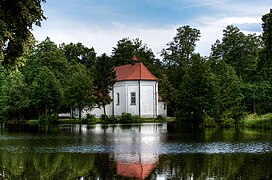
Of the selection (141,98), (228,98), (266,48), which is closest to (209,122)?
(228,98)

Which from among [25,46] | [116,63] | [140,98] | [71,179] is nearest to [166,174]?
[71,179]

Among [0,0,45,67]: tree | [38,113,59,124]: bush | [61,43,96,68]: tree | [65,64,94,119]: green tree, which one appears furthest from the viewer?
[61,43,96,68]: tree

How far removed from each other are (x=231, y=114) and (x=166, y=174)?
33.9 metres

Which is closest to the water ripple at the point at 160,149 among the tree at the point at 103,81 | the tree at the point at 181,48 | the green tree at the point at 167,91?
the tree at the point at 103,81

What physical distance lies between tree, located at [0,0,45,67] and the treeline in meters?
27.8

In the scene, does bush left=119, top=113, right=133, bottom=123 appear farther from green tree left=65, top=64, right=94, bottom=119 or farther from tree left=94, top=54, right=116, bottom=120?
green tree left=65, top=64, right=94, bottom=119

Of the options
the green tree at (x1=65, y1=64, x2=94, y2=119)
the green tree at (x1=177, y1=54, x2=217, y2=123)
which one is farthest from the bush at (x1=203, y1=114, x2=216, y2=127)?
the green tree at (x1=65, y1=64, x2=94, y2=119)

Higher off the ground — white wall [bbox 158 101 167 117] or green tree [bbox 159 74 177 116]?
green tree [bbox 159 74 177 116]

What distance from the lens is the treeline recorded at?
2028 inches

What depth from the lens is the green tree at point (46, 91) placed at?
60.4 meters

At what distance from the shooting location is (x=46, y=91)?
60219mm

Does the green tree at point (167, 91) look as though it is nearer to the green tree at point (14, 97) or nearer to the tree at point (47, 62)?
the tree at point (47, 62)

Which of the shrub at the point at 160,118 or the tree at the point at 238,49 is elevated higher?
the tree at the point at 238,49

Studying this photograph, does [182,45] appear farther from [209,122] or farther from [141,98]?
[209,122]
